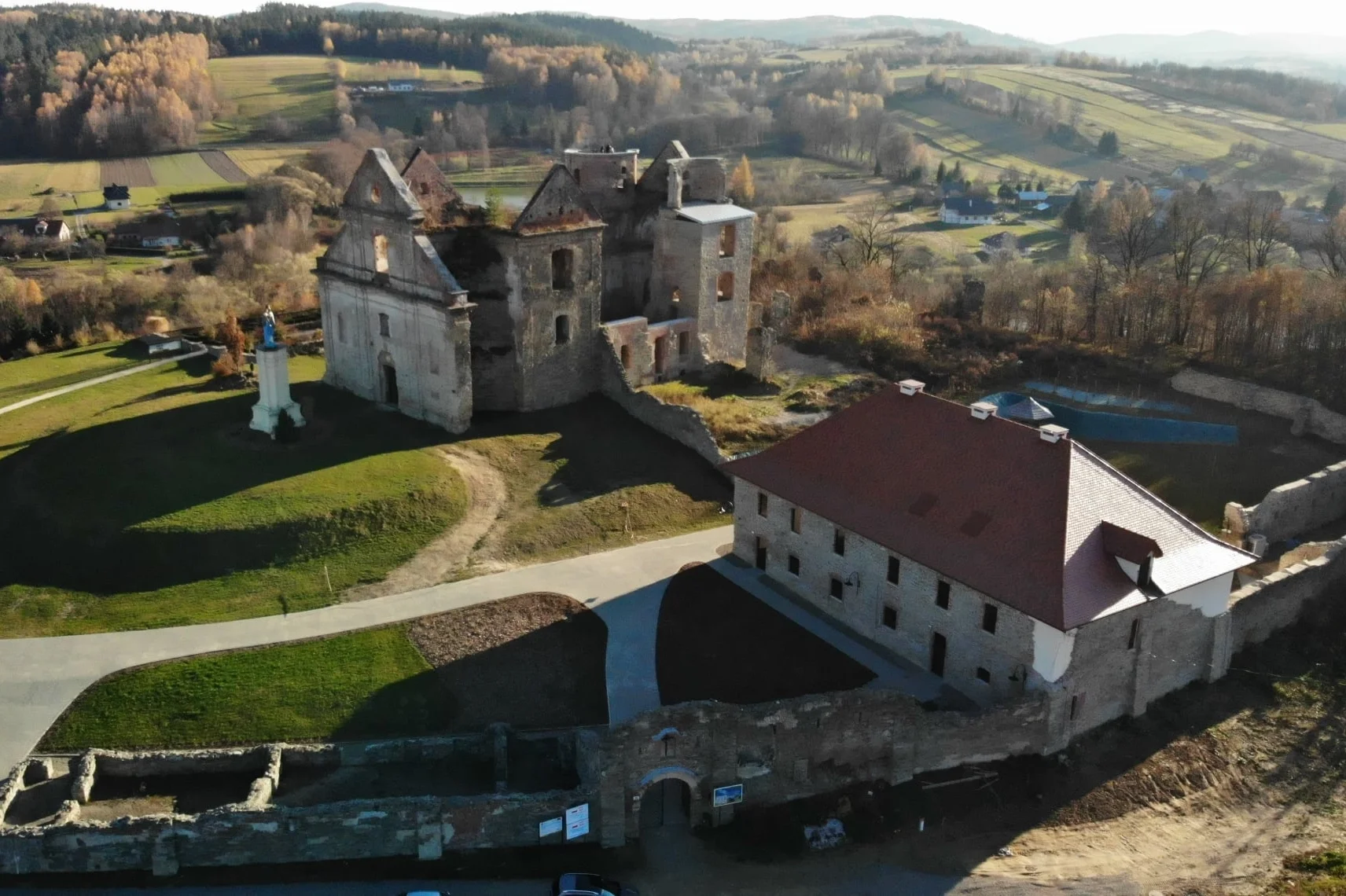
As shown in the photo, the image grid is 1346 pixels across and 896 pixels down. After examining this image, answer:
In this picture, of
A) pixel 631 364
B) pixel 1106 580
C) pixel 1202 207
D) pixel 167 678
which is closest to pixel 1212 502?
pixel 1106 580

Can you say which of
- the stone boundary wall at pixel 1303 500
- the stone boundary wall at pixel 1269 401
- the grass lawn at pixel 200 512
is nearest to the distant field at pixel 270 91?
the grass lawn at pixel 200 512

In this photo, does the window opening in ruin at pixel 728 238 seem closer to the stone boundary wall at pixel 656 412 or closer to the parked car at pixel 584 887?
the stone boundary wall at pixel 656 412

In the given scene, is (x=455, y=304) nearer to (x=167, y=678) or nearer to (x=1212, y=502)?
(x=167, y=678)

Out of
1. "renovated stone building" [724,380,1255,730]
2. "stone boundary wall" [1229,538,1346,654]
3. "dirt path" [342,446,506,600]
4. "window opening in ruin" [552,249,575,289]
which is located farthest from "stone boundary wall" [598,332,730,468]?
"stone boundary wall" [1229,538,1346,654]

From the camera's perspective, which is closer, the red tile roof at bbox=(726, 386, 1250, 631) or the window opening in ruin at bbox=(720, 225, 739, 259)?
the red tile roof at bbox=(726, 386, 1250, 631)

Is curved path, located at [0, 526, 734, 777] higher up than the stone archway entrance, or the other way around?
curved path, located at [0, 526, 734, 777]

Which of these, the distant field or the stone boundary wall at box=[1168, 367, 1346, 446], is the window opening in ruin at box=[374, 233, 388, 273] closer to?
the stone boundary wall at box=[1168, 367, 1346, 446]
